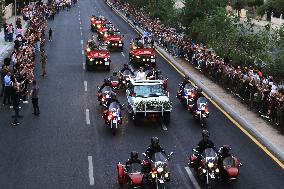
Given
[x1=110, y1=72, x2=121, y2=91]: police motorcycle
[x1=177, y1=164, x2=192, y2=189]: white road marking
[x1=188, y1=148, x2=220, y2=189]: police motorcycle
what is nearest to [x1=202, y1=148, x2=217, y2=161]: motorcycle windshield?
[x1=188, y1=148, x2=220, y2=189]: police motorcycle

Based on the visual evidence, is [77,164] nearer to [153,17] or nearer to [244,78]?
[244,78]

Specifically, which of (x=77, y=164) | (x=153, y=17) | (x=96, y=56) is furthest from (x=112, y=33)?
(x=77, y=164)

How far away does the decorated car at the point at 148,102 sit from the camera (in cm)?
2316

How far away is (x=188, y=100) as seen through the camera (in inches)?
1065

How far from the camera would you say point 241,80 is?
2783 cm

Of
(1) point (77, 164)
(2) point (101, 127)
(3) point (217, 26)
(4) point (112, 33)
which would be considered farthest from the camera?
(4) point (112, 33)

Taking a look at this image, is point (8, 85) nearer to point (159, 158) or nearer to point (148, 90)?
point (148, 90)

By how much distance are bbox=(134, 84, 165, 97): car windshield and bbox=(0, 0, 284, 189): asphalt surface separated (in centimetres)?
133

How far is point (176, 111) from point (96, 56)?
44.5ft

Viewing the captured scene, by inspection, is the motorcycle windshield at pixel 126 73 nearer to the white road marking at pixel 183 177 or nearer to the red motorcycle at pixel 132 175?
the white road marking at pixel 183 177

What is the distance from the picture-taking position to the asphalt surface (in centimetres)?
1719

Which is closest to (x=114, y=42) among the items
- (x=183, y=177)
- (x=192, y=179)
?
(x=183, y=177)

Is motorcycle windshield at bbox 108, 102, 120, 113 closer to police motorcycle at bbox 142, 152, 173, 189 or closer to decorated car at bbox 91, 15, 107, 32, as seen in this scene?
police motorcycle at bbox 142, 152, 173, 189

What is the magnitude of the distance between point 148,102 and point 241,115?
4.60m
